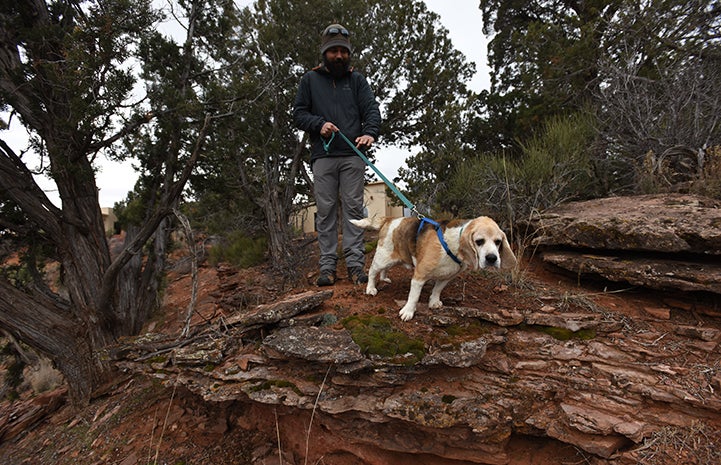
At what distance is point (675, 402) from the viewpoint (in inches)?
83.9

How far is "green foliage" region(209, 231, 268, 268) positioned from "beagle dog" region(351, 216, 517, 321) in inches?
221

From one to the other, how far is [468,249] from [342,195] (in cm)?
177

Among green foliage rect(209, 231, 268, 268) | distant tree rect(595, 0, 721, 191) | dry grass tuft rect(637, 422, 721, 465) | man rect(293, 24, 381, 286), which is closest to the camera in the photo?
dry grass tuft rect(637, 422, 721, 465)

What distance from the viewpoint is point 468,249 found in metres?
2.43

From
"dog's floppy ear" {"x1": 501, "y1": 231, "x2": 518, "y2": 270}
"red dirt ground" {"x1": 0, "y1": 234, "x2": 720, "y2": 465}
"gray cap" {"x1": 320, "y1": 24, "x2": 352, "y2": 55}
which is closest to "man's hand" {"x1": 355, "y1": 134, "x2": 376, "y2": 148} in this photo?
"gray cap" {"x1": 320, "y1": 24, "x2": 352, "y2": 55}

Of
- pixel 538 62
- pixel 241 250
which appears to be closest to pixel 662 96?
pixel 538 62

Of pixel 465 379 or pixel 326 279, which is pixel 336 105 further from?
pixel 465 379

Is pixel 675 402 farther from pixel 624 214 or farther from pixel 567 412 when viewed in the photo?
pixel 624 214

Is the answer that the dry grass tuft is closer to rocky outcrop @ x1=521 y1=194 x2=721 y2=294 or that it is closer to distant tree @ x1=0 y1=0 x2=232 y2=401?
rocky outcrop @ x1=521 y1=194 x2=721 y2=294

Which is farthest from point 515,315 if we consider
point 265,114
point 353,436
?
point 265,114

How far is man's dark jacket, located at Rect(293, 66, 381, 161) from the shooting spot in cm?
367

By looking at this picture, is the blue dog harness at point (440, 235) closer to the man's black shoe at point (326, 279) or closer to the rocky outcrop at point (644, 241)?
the man's black shoe at point (326, 279)

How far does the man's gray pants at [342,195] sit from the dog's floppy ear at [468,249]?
1.45 metres

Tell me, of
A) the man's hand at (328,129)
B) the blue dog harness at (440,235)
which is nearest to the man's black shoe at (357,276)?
the blue dog harness at (440,235)
